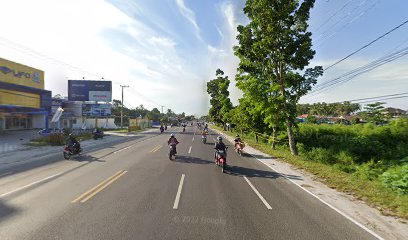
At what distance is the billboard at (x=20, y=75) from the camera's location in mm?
36506

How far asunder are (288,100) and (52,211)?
17.6 m

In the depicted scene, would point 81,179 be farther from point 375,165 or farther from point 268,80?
point 375,165

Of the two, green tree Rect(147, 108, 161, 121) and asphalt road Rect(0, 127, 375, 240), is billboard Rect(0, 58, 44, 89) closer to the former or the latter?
asphalt road Rect(0, 127, 375, 240)

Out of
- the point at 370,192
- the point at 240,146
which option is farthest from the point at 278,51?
the point at 370,192

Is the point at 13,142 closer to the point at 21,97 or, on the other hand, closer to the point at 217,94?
the point at 21,97

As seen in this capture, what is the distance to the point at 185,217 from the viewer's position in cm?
657

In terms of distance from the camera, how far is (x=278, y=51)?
19078mm

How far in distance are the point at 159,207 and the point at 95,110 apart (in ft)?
207

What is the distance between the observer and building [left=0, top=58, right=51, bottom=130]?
36594mm

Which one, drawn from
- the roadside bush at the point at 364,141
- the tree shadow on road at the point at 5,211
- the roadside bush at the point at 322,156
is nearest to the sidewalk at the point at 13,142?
the tree shadow on road at the point at 5,211

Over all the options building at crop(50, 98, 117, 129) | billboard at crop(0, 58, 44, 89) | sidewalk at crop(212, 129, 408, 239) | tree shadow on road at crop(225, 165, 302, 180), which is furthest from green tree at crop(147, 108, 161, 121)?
sidewalk at crop(212, 129, 408, 239)

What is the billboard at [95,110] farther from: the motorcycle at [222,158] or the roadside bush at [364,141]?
the motorcycle at [222,158]

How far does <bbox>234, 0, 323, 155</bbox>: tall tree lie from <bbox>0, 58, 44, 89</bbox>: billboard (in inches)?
1385

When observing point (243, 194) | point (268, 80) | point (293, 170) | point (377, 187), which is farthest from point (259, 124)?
point (243, 194)
